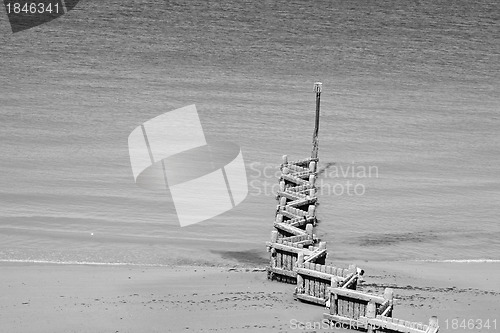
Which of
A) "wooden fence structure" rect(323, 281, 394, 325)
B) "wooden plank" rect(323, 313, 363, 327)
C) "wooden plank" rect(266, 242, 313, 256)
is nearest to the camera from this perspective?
"wooden fence structure" rect(323, 281, 394, 325)

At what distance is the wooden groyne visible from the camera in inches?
730

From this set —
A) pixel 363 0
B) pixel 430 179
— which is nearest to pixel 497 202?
pixel 430 179

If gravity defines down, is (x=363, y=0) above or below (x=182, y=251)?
above

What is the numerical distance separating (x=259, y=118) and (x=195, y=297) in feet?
78.6

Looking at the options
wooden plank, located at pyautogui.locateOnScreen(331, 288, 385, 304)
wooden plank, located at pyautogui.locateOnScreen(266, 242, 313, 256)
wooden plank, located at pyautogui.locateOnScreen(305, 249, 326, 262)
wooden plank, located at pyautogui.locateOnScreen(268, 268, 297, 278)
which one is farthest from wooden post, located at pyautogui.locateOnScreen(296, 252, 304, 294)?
wooden plank, located at pyautogui.locateOnScreen(331, 288, 385, 304)

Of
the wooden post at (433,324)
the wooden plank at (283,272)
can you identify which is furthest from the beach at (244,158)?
the wooden post at (433,324)

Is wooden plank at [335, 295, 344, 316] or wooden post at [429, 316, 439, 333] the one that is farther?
wooden plank at [335, 295, 344, 316]

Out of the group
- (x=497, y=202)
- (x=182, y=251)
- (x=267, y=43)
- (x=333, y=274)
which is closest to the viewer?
(x=333, y=274)

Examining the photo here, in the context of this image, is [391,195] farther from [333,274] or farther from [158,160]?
[333,274]

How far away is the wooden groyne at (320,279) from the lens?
18.5m

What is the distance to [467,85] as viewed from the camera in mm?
53812

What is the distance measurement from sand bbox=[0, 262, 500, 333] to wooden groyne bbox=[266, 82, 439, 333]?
388 millimetres

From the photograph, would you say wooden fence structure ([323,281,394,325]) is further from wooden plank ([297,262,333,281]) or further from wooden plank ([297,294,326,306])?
wooden plank ([297,294,326,306])

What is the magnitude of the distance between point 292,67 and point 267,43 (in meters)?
8.00
